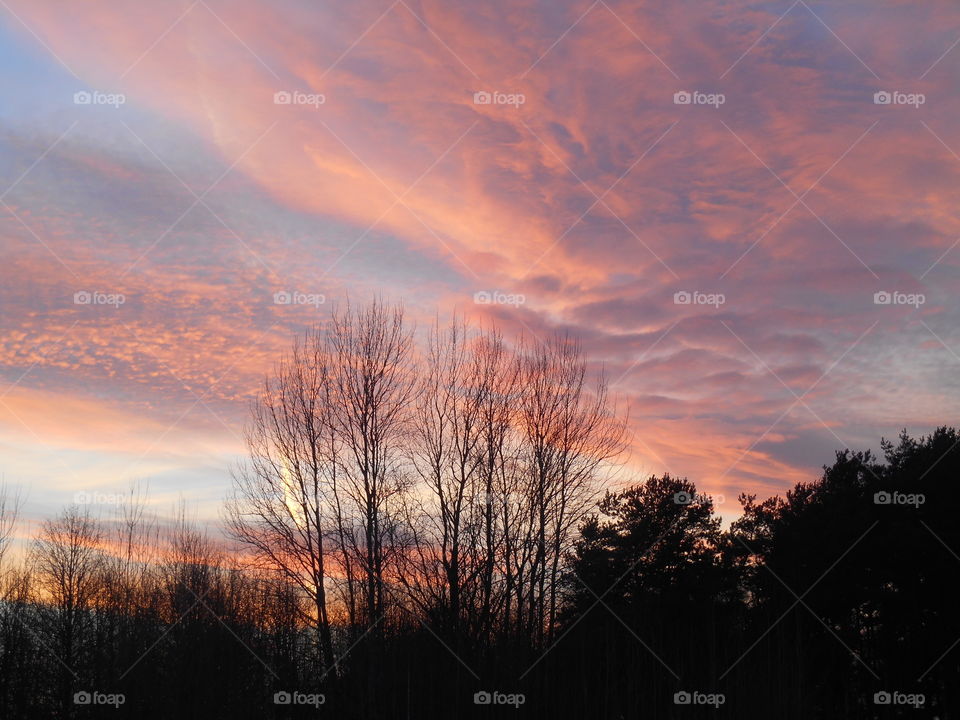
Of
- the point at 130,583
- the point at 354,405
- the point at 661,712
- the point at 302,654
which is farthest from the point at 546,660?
the point at 130,583

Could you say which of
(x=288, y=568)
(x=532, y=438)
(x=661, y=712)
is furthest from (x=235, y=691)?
(x=288, y=568)

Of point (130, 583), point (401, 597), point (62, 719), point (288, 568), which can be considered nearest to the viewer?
point (62, 719)

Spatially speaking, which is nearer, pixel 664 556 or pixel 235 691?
pixel 235 691

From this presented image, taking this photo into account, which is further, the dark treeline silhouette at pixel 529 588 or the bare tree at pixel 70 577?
the bare tree at pixel 70 577

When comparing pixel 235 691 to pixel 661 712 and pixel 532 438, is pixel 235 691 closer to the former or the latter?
pixel 661 712

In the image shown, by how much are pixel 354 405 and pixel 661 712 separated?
16256 millimetres

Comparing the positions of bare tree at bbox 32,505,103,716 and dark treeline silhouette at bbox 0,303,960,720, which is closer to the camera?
dark treeline silhouette at bbox 0,303,960,720

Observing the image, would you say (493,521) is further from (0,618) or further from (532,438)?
(0,618)

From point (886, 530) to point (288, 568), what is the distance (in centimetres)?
2162

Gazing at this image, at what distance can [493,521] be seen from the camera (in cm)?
2644

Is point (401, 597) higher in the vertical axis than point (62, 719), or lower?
higher

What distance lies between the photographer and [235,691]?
15727 millimetres

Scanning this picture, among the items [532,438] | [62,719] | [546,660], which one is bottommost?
[62,719]

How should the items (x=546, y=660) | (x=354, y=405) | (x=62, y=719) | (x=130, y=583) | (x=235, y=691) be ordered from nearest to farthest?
(x=546, y=660) → (x=235, y=691) → (x=62, y=719) → (x=354, y=405) → (x=130, y=583)
